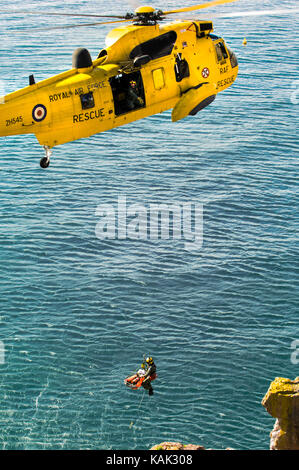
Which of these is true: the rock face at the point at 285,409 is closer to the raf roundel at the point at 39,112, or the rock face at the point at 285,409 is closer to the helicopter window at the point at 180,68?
the helicopter window at the point at 180,68

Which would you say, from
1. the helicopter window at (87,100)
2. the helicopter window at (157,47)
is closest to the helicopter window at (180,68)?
the helicopter window at (157,47)

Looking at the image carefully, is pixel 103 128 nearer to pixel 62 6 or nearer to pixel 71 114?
pixel 71 114

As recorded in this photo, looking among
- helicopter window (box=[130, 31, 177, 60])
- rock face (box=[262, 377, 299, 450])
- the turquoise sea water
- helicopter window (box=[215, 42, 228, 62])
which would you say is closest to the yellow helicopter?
helicopter window (box=[130, 31, 177, 60])

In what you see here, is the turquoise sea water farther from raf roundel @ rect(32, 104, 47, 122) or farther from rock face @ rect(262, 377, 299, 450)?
rock face @ rect(262, 377, 299, 450)

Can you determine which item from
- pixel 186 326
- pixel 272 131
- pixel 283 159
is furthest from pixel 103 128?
pixel 272 131

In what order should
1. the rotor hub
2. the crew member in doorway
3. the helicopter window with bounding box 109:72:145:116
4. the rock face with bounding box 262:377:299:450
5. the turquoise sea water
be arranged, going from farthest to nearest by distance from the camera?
the turquoise sea water, the crew member in doorway, the helicopter window with bounding box 109:72:145:116, the rotor hub, the rock face with bounding box 262:377:299:450
